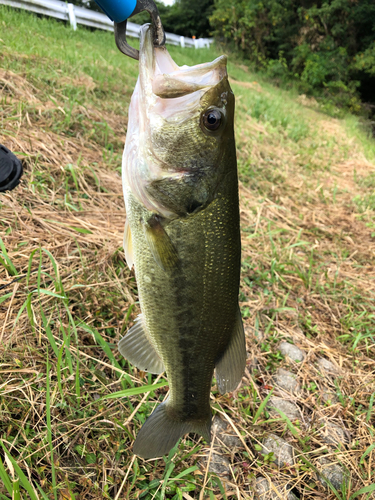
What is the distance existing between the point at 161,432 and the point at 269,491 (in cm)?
79

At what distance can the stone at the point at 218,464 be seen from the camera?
→ 5.80 feet

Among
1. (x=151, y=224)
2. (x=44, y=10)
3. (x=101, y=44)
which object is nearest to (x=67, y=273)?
(x=151, y=224)

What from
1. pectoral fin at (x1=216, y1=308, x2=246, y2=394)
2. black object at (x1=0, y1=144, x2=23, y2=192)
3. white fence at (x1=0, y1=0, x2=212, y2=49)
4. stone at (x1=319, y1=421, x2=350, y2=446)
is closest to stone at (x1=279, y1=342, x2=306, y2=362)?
stone at (x1=319, y1=421, x2=350, y2=446)

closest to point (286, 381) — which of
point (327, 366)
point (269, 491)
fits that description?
point (327, 366)

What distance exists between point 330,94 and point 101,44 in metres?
13.8

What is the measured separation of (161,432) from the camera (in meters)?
1.40

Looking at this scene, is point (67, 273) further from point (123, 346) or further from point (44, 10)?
point (44, 10)

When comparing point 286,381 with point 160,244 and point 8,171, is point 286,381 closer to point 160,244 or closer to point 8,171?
point 160,244

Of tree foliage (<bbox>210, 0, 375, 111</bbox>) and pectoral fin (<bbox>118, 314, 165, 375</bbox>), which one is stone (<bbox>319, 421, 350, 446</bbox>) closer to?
pectoral fin (<bbox>118, 314, 165, 375</bbox>)

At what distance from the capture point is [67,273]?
2203mm

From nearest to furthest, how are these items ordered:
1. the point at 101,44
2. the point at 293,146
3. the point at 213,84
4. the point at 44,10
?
the point at 213,84 < the point at 293,146 < the point at 101,44 < the point at 44,10

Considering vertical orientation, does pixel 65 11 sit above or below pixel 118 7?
above

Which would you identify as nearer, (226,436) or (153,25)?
(153,25)

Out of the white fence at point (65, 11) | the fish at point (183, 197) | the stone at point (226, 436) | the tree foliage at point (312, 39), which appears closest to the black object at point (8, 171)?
the fish at point (183, 197)
